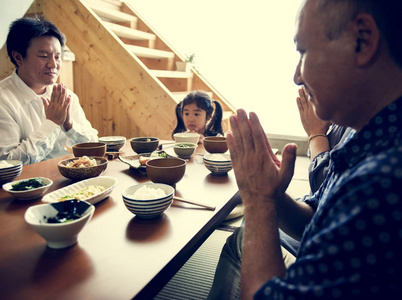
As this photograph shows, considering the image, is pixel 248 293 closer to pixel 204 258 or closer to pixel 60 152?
pixel 204 258

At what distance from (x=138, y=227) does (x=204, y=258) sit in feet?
3.04

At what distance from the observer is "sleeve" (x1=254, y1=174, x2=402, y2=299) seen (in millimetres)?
554

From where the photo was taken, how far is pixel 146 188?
112cm

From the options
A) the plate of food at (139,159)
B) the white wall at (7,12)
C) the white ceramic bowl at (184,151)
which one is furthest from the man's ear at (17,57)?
the white wall at (7,12)

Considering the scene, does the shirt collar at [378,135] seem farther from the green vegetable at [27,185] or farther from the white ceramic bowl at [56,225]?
the green vegetable at [27,185]

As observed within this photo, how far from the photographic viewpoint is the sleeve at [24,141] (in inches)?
73.2

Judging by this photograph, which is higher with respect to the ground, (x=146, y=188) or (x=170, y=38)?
(x=170, y=38)

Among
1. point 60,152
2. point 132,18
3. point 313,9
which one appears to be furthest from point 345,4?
point 132,18

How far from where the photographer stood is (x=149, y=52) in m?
4.32

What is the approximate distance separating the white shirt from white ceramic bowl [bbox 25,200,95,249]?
45.2 inches

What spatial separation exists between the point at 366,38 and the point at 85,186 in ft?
3.41

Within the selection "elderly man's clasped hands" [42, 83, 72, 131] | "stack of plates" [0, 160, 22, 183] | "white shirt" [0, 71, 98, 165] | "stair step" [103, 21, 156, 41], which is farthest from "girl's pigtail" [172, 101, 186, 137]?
"stair step" [103, 21, 156, 41]

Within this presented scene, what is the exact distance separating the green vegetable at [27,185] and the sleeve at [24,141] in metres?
0.76

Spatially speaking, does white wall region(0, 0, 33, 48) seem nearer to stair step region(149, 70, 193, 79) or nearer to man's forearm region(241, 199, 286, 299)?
stair step region(149, 70, 193, 79)
